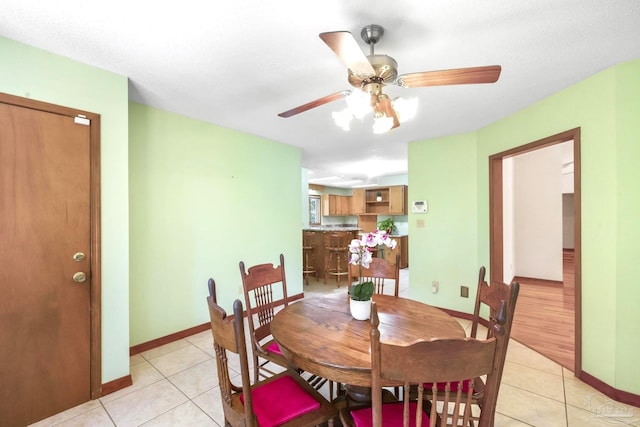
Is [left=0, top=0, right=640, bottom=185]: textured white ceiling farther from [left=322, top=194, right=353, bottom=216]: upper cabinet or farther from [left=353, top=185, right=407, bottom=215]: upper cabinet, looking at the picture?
[left=322, top=194, right=353, bottom=216]: upper cabinet

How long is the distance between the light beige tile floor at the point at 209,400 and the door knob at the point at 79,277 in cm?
89

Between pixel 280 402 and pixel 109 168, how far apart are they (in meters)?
2.02

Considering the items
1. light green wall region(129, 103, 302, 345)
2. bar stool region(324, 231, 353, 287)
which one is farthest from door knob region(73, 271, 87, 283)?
bar stool region(324, 231, 353, 287)

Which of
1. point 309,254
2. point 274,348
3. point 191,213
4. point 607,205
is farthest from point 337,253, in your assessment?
point 607,205

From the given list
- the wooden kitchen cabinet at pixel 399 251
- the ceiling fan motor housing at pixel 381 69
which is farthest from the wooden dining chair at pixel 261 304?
the wooden kitchen cabinet at pixel 399 251

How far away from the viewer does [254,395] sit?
138cm

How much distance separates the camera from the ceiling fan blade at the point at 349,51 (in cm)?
111

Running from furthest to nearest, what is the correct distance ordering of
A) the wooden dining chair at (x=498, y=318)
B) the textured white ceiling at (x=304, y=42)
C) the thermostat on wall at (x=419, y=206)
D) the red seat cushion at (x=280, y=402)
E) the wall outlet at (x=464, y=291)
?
the thermostat on wall at (x=419, y=206), the wall outlet at (x=464, y=291), the textured white ceiling at (x=304, y=42), the red seat cushion at (x=280, y=402), the wooden dining chair at (x=498, y=318)

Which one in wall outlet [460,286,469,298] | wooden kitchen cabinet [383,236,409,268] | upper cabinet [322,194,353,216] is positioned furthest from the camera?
upper cabinet [322,194,353,216]

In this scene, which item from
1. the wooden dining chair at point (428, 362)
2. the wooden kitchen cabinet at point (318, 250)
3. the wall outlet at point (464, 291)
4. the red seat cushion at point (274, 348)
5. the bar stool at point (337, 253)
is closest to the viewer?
the wooden dining chair at point (428, 362)

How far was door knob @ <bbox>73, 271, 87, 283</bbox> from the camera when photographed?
1955 mm

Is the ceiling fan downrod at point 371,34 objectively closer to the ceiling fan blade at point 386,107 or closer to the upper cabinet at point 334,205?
the ceiling fan blade at point 386,107

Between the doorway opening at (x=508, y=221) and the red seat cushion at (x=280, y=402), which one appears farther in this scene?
the doorway opening at (x=508, y=221)

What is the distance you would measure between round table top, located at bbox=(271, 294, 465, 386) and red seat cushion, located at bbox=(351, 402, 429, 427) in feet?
0.75
